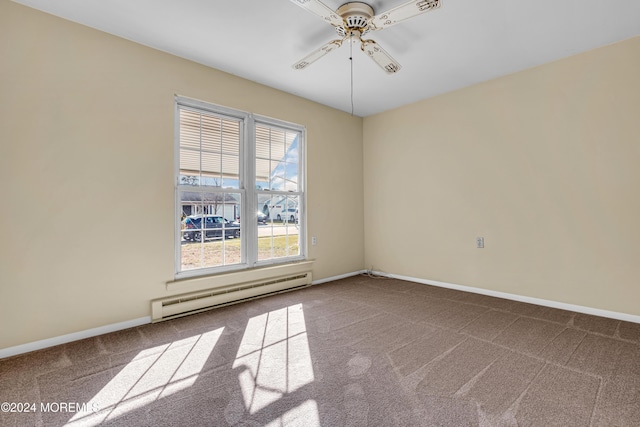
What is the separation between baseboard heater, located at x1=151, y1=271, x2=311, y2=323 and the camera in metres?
2.89

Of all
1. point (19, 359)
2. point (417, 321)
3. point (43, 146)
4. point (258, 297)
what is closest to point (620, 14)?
point (417, 321)

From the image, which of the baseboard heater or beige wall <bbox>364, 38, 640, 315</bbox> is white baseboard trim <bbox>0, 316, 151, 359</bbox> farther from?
beige wall <bbox>364, 38, 640, 315</bbox>

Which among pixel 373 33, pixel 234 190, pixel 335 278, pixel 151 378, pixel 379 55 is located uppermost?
pixel 373 33

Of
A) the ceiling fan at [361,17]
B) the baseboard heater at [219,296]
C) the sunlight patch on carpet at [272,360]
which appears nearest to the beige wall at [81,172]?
the baseboard heater at [219,296]

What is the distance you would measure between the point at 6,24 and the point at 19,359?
259 cm

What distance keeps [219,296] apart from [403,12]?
3.20 metres

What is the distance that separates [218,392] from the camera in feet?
5.65

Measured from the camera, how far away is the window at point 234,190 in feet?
10.5

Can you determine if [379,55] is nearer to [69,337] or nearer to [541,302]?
[541,302]

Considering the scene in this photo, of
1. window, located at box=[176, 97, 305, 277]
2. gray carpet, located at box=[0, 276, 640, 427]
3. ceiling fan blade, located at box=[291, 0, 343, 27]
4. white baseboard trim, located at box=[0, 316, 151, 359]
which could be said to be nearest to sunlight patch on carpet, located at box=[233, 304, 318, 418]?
gray carpet, located at box=[0, 276, 640, 427]

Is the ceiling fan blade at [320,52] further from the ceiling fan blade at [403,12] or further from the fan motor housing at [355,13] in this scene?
the ceiling fan blade at [403,12]

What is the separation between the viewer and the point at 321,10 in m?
2.02

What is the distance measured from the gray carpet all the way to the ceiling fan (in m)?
2.47

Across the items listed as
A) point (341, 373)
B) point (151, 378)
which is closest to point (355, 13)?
point (341, 373)
